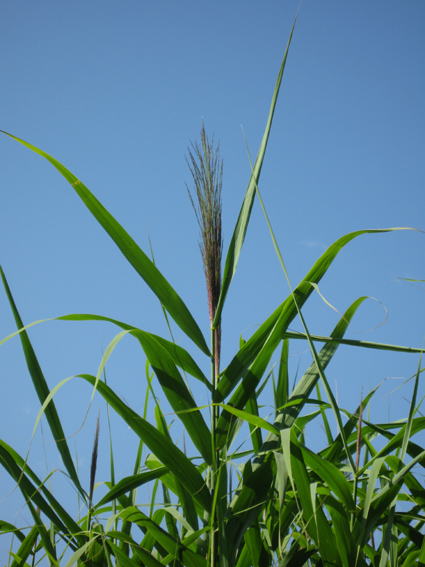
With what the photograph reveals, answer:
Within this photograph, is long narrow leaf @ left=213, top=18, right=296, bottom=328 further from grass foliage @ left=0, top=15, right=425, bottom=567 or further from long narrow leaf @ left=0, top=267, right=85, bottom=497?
long narrow leaf @ left=0, top=267, right=85, bottom=497

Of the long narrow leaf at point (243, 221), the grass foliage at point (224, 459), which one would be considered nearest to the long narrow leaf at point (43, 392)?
the grass foliage at point (224, 459)

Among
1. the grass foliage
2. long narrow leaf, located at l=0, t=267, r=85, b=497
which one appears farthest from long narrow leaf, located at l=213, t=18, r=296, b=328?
long narrow leaf, located at l=0, t=267, r=85, b=497

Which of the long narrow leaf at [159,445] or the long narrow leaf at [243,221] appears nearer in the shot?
the long narrow leaf at [159,445]

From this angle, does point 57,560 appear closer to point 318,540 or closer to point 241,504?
point 241,504

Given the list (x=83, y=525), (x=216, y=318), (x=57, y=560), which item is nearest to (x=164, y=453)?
(x=216, y=318)

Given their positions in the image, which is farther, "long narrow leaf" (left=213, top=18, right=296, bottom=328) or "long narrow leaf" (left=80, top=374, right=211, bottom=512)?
"long narrow leaf" (left=213, top=18, right=296, bottom=328)

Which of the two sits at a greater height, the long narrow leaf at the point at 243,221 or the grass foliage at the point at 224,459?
the long narrow leaf at the point at 243,221

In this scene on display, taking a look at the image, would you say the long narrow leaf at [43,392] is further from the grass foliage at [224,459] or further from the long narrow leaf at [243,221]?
the long narrow leaf at [243,221]

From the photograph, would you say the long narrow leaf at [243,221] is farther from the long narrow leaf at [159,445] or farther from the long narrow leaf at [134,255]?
the long narrow leaf at [159,445]

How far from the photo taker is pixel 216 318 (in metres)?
1.03

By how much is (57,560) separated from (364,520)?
2.20ft

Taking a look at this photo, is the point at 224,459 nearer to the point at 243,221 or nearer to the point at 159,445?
the point at 159,445

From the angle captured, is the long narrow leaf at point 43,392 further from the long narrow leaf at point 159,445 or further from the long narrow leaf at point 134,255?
the long narrow leaf at point 134,255

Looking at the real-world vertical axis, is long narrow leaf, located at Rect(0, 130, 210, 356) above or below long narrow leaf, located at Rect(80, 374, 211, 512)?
above
